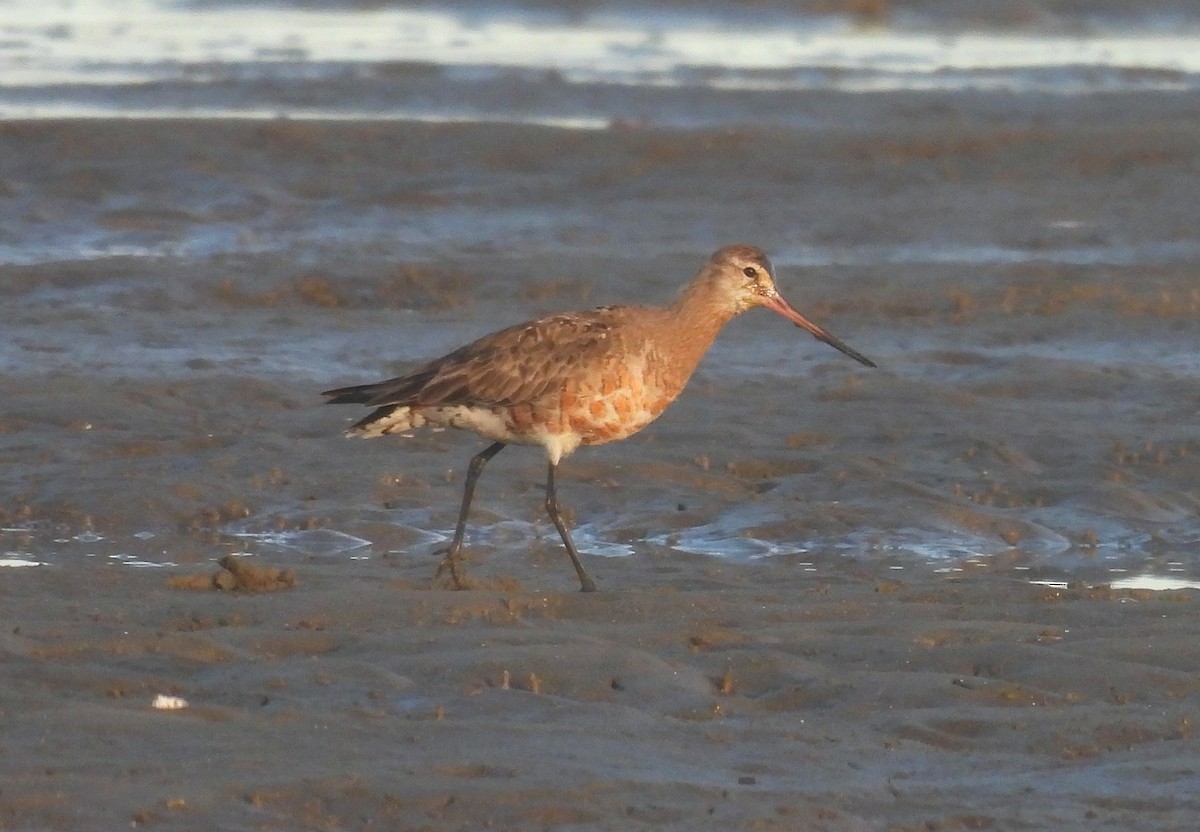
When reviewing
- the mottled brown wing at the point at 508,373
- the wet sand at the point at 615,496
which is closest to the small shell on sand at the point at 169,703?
the wet sand at the point at 615,496

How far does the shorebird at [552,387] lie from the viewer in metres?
8.04

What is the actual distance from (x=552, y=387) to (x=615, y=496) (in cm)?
159

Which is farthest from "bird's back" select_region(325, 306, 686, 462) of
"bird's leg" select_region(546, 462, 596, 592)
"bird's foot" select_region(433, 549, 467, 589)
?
"bird's foot" select_region(433, 549, 467, 589)

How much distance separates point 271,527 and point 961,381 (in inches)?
159

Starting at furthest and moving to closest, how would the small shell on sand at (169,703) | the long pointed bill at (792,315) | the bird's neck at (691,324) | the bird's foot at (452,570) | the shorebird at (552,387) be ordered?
the long pointed bill at (792,315) → the bird's neck at (691,324) → the shorebird at (552,387) → the bird's foot at (452,570) → the small shell on sand at (169,703)

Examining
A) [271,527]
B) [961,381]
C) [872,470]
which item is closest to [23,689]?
[271,527]

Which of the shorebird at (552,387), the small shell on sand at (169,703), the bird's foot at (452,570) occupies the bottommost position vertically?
the bird's foot at (452,570)

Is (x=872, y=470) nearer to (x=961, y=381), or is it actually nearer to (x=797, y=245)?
(x=961, y=381)

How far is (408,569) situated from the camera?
8.30 m

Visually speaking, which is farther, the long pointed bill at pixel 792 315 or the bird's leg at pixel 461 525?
the long pointed bill at pixel 792 315

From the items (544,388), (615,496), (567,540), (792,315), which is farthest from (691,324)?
(615,496)

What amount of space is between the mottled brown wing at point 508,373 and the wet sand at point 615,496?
25.2 inches

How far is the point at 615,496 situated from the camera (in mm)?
9516

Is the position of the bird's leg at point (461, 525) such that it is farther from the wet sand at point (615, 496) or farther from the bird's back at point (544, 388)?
the bird's back at point (544, 388)
